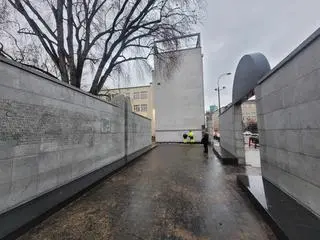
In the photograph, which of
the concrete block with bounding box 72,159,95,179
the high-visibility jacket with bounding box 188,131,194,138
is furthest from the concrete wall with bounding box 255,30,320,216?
the high-visibility jacket with bounding box 188,131,194,138

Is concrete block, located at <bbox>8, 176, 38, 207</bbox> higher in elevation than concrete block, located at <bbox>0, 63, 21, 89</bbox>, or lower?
lower

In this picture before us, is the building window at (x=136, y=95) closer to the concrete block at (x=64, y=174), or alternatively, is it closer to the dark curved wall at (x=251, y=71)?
the dark curved wall at (x=251, y=71)

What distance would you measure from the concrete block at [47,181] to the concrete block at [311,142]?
13.7 feet

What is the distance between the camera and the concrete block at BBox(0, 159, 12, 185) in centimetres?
226

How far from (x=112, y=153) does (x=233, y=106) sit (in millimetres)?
5302

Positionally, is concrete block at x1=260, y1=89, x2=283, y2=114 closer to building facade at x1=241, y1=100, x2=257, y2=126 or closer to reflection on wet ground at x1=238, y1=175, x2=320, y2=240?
reflection on wet ground at x1=238, y1=175, x2=320, y2=240

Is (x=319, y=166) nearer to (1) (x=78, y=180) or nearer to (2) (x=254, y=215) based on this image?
(2) (x=254, y=215)

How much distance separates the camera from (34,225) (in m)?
2.50

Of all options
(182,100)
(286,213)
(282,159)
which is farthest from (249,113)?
(286,213)

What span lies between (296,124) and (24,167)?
4283 mm

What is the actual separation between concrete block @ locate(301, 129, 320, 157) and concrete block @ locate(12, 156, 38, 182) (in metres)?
4.12

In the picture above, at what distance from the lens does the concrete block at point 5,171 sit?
2260mm

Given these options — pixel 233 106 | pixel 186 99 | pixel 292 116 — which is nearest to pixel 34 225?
pixel 292 116

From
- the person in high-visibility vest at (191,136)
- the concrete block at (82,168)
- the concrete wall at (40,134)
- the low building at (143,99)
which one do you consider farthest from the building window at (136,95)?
the concrete block at (82,168)
